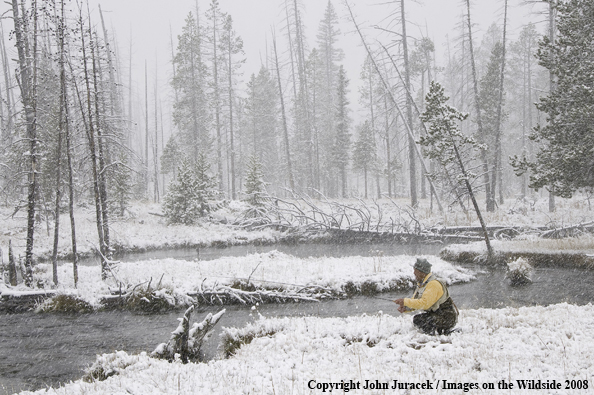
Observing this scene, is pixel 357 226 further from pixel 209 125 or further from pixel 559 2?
pixel 209 125

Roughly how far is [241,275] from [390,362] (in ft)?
28.8

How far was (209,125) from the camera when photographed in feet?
142

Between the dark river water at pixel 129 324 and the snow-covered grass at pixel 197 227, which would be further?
the snow-covered grass at pixel 197 227

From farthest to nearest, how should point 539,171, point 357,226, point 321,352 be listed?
1. point 357,226
2. point 539,171
3. point 321,352

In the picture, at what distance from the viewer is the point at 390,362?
20.2ft

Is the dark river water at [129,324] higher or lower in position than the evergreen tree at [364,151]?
lower

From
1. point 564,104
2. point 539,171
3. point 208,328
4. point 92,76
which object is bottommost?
point 208,328

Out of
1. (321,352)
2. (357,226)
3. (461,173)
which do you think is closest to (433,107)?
(461,173)

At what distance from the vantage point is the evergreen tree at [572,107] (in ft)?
44.5

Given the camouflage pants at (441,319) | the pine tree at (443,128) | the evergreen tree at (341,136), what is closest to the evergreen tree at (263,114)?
the evergreen tree at (341,136)

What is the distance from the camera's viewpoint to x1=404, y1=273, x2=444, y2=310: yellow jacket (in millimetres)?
6570

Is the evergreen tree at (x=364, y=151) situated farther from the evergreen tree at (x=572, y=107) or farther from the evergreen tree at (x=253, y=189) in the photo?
the evergreen tree at (x=572, y=107)

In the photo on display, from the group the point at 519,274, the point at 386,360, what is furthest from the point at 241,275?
the point at 519,274

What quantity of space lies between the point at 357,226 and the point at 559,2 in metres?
14.8
